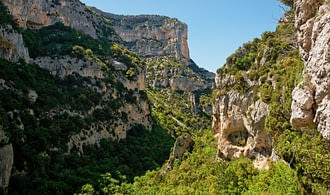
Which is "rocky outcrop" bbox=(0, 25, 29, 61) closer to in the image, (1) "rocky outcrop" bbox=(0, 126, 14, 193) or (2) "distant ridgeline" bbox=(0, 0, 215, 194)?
(2) "distant ridgeline" bbox=(0, 0, 215, 194)

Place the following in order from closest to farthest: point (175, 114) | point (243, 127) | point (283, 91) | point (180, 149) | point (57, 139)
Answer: point (283, 91) → point (243, 127) → point (57, 139) → point (180, 149) → point (175, 114)

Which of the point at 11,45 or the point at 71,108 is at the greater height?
the point at 11,45

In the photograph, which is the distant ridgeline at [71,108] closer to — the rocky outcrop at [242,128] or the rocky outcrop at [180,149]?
the rocky outcrop at [180,149]

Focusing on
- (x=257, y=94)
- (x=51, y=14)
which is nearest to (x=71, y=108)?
(x=257, y=94)

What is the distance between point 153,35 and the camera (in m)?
174

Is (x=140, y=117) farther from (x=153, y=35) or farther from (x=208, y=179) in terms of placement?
(x=153, y=35)

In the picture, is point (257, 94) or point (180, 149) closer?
point (257, 94)

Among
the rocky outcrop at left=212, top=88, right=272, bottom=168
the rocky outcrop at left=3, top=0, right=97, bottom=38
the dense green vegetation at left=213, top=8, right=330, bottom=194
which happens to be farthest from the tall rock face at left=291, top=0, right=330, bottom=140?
the rocky outcrop at left=3, top=0, right=97, bottom=38

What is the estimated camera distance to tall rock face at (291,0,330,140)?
20594 millimetres

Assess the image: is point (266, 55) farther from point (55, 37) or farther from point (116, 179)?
point (55, 37)

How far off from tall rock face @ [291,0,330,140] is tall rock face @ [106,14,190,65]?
14167cm

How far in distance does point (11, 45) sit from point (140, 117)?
1324 inches

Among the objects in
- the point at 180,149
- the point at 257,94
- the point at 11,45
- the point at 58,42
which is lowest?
the point at 180,149

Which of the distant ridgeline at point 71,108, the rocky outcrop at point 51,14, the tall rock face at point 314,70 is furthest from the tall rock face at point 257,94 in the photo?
the rocky outcrop at point 51,14
